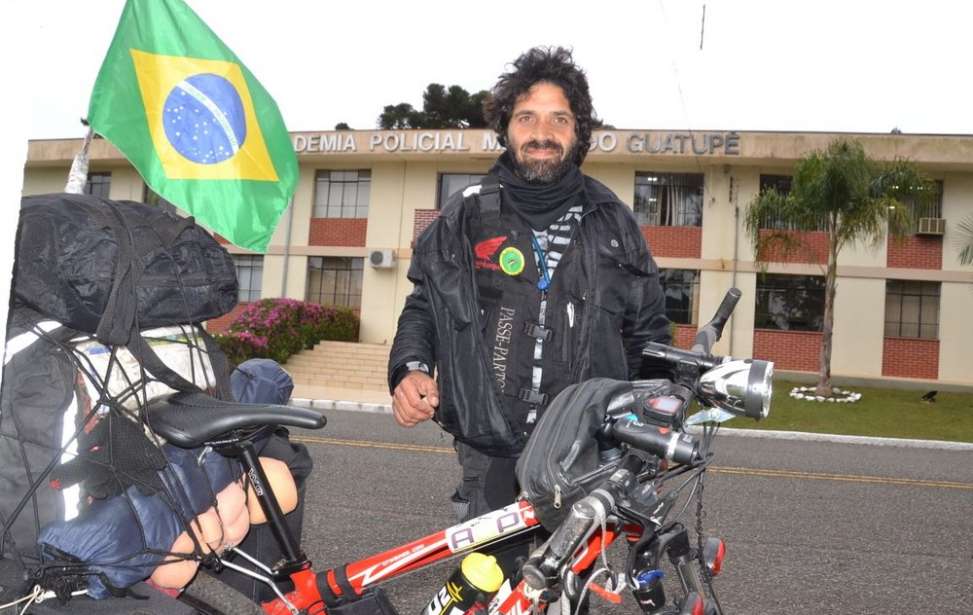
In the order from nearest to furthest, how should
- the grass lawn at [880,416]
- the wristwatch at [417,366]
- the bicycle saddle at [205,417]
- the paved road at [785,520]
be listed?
the bicycle saddle at [205,417]
the wristwatch at [417,366]
the paved road at [785,520]
the grass lawn at [880,416]

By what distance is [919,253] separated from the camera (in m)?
22.8

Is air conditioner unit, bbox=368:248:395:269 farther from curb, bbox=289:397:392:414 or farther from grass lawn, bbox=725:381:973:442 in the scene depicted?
grass lawn, bbox=725:381:973:442

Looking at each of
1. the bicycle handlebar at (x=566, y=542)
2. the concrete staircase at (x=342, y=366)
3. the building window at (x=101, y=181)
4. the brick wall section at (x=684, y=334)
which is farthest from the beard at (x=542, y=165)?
the building window at (x=101, y=181)

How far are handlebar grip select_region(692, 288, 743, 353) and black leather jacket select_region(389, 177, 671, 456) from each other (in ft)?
1.99

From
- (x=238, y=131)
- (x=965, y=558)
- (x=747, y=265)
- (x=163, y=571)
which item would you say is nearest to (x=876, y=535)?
(x=965, y=558)

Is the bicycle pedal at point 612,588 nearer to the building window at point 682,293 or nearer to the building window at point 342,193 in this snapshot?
the building window at point 682,293

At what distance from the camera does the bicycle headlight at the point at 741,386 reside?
1.65 m

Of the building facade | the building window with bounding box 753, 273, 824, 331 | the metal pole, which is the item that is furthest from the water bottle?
the metal pole

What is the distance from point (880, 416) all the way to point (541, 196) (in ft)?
57.1

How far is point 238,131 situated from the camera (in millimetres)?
5105

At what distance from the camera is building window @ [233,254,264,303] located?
26.8m

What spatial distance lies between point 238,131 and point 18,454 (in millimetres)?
3655

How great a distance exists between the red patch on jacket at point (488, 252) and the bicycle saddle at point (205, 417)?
89 cm

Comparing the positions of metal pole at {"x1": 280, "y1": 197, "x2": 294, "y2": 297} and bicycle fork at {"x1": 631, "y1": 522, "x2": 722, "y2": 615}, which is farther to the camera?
metal pole at {"x1": 280, "y1": 197, "x2": 294, "y2": 297}
